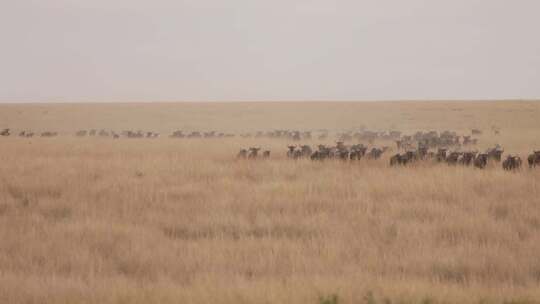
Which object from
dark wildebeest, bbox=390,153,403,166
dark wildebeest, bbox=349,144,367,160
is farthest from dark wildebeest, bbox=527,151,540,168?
dark wildebeest, bbox=349,144,367,160

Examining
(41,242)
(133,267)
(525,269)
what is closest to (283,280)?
(133,267)

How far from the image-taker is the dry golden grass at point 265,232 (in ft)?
17.9

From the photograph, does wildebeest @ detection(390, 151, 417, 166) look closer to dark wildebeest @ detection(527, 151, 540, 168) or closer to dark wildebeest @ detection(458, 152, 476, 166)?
dark wildebeest @ detection(458, 152, 476, 166)

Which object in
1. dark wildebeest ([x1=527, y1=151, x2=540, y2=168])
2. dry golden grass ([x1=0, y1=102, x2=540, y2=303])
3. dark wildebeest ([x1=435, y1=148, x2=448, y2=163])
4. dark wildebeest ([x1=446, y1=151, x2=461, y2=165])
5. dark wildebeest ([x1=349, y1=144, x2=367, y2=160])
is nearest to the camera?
dry golden grass ([x1=0, y1=102, x2=540, y2=303])

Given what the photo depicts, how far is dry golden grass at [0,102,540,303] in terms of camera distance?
5.46m

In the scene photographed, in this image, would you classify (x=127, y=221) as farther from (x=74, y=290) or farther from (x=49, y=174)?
(x=49, y=174)

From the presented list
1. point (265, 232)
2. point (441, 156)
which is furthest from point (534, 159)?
point (265, 232)

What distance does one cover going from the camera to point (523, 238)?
7.61 metres

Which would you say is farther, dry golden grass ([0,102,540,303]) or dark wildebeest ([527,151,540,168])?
dark wildebeest ([527,151,540,168])

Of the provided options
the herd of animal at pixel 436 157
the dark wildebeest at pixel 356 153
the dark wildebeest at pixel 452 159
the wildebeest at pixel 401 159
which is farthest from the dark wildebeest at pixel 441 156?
the dark wildebeest at pixel 356 153

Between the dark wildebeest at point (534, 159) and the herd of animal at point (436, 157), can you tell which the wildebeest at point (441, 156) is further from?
the dark wildebeest at point (534, 159)

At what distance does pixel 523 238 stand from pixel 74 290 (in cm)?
579

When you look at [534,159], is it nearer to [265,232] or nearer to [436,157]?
[436,157]

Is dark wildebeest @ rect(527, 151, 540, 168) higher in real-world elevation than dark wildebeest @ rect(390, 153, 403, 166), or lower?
higher
